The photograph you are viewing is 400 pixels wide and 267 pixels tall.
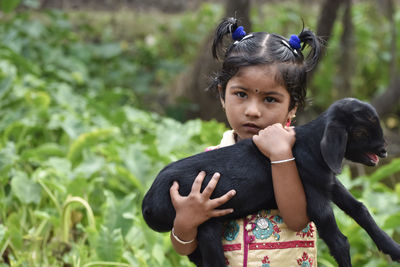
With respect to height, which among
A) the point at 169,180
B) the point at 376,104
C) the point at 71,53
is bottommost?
the point at 376,104

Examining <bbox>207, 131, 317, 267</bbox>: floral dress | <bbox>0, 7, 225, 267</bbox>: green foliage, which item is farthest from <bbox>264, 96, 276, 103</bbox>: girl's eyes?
<bbox>0, 7, 225, 267</bbox>: green foliage

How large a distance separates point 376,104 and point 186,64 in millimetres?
2933

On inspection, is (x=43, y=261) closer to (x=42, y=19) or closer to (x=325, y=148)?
(x=325, y=148)

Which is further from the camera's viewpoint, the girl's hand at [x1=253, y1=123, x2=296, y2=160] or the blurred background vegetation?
the blurred background vegetation

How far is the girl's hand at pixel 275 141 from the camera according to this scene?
163 cm

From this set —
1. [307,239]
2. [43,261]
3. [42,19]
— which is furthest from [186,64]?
[307,239]

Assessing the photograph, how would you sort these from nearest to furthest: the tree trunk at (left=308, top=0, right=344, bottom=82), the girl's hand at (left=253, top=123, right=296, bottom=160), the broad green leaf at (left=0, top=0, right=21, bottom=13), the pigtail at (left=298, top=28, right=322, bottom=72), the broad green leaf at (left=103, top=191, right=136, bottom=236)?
the girl's hand at (left=253, top=123, right=296, bottom=160)
the pigtail at (left=298, top=28, right=322, bottom=72)
the broad green leaf at (left=103, top=191, right=136, bottom=236)
the tree trunk at (left=308, top=0, right=344, bottom=82)
the broad green leaf at (left=0, top=0, right=21, bottom=13)

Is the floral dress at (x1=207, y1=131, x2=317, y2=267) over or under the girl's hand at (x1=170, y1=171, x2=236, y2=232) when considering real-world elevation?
under

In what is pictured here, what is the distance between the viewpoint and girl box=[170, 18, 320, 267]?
1646 mm

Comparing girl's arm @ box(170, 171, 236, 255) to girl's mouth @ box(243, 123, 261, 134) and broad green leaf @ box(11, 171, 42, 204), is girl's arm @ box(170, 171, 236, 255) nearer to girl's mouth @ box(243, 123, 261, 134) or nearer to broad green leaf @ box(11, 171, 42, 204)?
girl's mouth @ box(243, 123, 261, 134)

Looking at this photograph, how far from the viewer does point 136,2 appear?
8.84 m

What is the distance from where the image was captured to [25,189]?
3.21 metres

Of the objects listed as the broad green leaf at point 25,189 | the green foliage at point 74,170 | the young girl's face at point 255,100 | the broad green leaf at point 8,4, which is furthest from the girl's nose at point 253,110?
the broad green leaf at point 8,4

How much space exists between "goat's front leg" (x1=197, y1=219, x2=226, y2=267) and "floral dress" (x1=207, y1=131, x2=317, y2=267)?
0.23ft
